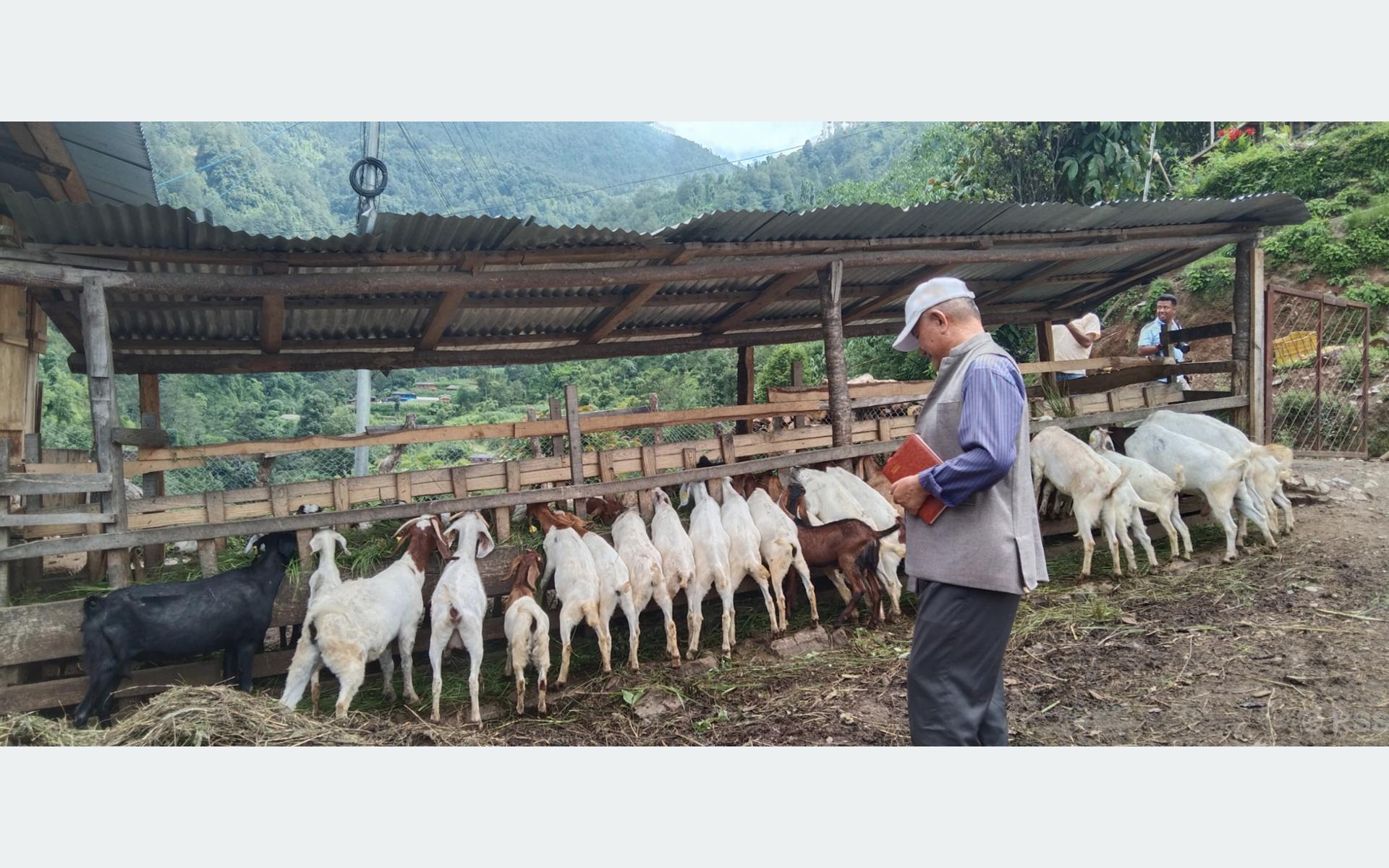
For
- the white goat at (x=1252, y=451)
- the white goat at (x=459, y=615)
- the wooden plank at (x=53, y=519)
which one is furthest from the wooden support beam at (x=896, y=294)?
the wooden plank at (x=53, y=519)

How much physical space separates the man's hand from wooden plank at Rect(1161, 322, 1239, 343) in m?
7.12

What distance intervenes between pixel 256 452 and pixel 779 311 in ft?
17.3

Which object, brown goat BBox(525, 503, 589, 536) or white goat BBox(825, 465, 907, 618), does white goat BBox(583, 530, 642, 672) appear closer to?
brown goat BBox(525, 503, 589, 536)

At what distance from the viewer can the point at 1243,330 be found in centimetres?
890

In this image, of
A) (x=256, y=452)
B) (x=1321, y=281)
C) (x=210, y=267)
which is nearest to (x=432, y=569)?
(x=256, y=452)

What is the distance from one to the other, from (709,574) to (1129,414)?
503cm

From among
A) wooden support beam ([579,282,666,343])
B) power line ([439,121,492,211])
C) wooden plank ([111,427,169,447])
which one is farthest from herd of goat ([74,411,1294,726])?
power line ([439,121,492,211])

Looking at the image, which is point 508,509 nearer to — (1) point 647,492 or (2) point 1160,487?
(1) point 647,492

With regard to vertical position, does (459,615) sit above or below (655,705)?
above

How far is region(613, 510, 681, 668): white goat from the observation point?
5902 millimetres

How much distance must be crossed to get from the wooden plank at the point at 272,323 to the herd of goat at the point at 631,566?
1.62 m

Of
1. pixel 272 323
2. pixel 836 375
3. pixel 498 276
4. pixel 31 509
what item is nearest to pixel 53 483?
pixel 31 509

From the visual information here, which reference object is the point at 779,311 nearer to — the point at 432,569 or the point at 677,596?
the point at 677,596

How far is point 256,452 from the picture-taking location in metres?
6.12
